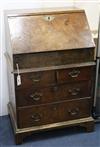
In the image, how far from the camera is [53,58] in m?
A: 2.10

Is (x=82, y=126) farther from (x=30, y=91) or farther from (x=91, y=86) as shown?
(x=30, y=91)

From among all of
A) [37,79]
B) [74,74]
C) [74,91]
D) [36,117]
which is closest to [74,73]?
[74,74]

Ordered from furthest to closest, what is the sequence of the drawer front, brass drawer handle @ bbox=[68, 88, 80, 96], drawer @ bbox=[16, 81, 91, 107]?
brass drawer handle @ bbox=[68, 88, 80, 96] → drawer @ bbox=[16, 81, 91, 107] → the drawer front

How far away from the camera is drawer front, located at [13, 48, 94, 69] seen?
2.03 meters

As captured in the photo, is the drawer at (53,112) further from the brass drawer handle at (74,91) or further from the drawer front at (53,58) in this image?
the drawer front at (53,58)

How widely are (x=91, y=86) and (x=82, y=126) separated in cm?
39

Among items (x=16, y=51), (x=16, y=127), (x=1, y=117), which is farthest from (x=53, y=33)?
(x=1, y=117)

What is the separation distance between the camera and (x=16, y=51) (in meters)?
1.99

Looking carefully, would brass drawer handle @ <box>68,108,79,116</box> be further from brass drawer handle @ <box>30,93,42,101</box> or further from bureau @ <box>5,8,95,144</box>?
brass drawer handle @ <box>30,93,42,101</box>

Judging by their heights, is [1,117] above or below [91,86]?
below

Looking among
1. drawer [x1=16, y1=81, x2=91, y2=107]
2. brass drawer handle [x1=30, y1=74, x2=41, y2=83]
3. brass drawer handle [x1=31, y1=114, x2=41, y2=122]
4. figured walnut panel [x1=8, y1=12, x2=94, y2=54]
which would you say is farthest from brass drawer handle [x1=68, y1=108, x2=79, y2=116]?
figured walnut panel [x1=8, y1=12, x2=94, y2=54]

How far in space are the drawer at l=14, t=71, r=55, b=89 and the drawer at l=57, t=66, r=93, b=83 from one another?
0.07 metres

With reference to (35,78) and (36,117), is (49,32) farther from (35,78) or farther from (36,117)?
(36,117)

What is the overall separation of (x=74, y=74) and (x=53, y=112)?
37 cm
